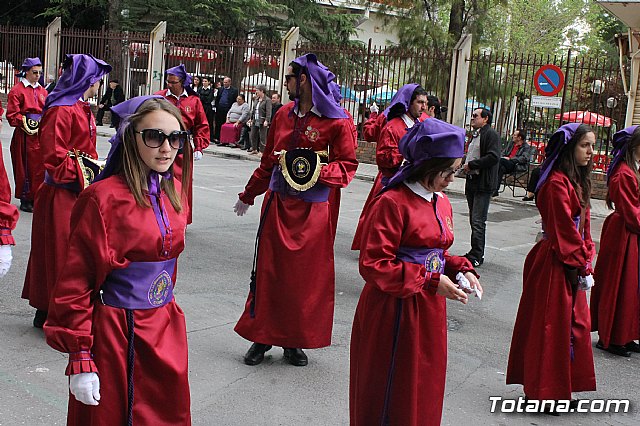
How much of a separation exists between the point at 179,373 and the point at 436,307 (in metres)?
1.29

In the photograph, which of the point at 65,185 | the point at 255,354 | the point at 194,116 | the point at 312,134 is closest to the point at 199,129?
the point at 194,116

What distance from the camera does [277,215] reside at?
19.5 feet

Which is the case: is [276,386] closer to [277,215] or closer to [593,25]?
[277,215]

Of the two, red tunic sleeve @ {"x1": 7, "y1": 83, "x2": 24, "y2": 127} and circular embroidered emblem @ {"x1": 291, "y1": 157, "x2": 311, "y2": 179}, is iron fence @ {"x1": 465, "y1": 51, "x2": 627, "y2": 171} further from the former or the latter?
circular embroidered emblem @ {"x1": 291, "y1": 157, "x2": 311, "y2": 179}

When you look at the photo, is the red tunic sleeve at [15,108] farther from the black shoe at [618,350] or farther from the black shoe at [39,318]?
the black shoe at [618,350]

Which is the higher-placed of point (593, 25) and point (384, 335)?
point (593, 25)

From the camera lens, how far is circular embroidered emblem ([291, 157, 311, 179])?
5.87 meters

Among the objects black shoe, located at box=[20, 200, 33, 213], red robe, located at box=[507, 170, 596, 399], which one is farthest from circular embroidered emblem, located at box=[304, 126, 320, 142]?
black shoe, located at box=[20, 200, 33, 213]

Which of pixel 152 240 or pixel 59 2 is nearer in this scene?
pixel 152 240

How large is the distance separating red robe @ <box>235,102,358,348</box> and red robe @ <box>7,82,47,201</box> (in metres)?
6.20

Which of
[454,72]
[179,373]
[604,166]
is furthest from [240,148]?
[179,373]

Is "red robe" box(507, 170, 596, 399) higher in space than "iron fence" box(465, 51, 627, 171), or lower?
lower

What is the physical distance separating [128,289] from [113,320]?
5.4 inches

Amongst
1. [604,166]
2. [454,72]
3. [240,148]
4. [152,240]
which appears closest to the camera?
[152,240]
